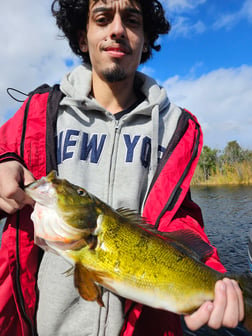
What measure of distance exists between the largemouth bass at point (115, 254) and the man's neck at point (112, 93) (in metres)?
1.39

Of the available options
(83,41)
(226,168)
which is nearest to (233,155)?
(226,168)

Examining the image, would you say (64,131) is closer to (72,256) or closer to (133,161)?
(133,161)

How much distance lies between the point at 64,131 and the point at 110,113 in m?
0.48

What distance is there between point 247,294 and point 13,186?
1.74 metres

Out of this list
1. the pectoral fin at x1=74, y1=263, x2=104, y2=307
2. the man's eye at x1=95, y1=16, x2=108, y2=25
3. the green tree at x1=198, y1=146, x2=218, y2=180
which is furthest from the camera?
the green tree at x1=198, y1=146, x2=218, y2=180

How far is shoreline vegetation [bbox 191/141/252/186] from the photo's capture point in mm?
29406

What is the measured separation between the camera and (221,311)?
1703mm

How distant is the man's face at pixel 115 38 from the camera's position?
2562mm

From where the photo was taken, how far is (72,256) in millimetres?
1634

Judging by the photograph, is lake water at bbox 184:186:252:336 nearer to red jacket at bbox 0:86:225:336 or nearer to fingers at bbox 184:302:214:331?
red jacket at bbox 0:86:225:336

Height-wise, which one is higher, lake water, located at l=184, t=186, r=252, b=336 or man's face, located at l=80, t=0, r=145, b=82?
man's face, located at l=80, t=0, r=145, b=82

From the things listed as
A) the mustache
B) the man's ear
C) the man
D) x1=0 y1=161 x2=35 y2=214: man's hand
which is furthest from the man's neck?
x1=0 y1=161 x2=35 y2=214: man's hand

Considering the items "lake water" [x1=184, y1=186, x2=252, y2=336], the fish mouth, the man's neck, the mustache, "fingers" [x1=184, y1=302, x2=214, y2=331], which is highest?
the mustache

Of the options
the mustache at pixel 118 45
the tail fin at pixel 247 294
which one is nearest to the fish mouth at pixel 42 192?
the tail fin at pixel 247 294
